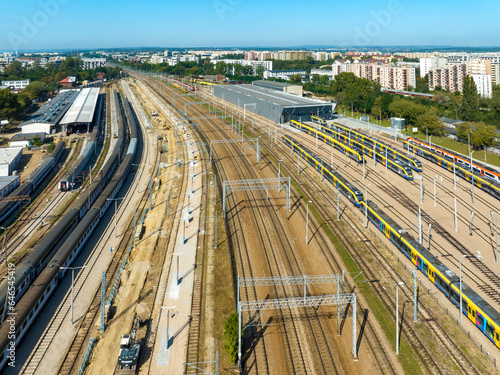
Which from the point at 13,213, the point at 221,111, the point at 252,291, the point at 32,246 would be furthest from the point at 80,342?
the point at 221,111

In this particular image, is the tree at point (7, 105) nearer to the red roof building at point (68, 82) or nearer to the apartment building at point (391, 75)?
the red roof building at point (68, 82)

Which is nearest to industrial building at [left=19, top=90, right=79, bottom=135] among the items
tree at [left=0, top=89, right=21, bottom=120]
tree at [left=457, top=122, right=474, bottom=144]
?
tree at [left=0, top=89, right=21, bottom=120]

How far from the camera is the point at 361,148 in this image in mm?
70812

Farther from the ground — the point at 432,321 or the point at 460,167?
the point at 460,167

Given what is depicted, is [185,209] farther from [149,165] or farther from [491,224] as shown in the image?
[491,224]

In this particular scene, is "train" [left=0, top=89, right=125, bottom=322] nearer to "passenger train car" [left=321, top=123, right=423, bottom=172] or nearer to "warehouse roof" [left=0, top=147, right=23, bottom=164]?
"warehouse roof" [left=0, top=147, right=23, bottom=164]

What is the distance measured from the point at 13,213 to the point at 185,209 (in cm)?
2231

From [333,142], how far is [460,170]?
938 inches

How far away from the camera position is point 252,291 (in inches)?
1243

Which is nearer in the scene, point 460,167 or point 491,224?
point 491,224

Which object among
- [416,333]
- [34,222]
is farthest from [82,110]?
[416,333]

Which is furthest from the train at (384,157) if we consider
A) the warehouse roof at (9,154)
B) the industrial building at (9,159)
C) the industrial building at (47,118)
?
the industrial building at (47,118)

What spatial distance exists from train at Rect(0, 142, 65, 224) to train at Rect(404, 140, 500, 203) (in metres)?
61.0

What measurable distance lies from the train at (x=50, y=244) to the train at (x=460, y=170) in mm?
51404
